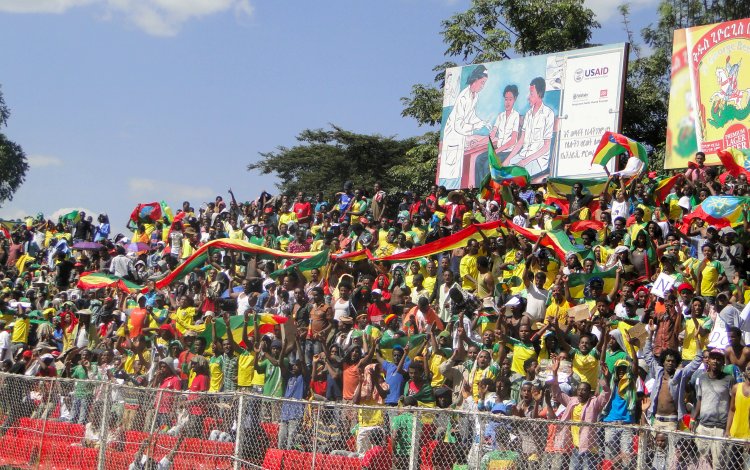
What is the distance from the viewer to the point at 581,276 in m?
14.3

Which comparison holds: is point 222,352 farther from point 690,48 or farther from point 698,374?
point 690,48

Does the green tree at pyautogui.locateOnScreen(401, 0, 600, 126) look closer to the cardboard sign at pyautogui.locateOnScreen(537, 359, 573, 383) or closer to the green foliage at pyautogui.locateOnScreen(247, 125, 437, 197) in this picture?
the green foliage at pyautogui.locateOnScreen(247, 125, 437, 197)

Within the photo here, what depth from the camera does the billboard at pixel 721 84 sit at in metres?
20.0

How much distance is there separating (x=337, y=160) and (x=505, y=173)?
23473 millimetres

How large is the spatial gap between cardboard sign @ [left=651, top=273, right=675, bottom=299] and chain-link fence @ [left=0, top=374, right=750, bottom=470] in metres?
3.29

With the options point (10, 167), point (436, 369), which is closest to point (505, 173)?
point (436, 369)

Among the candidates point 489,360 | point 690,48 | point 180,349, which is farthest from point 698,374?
point 690,48

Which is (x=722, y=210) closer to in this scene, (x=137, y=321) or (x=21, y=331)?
(x=137, y=321)

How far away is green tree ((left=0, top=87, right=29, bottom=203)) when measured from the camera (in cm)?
6014

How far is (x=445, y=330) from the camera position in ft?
47.5

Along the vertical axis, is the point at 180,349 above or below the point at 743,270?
below

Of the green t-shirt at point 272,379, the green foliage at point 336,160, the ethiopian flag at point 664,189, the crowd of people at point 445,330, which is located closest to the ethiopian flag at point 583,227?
the crowd of people at point 445,330

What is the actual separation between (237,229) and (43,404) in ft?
36.7

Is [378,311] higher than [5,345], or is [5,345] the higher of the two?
[378,311]
